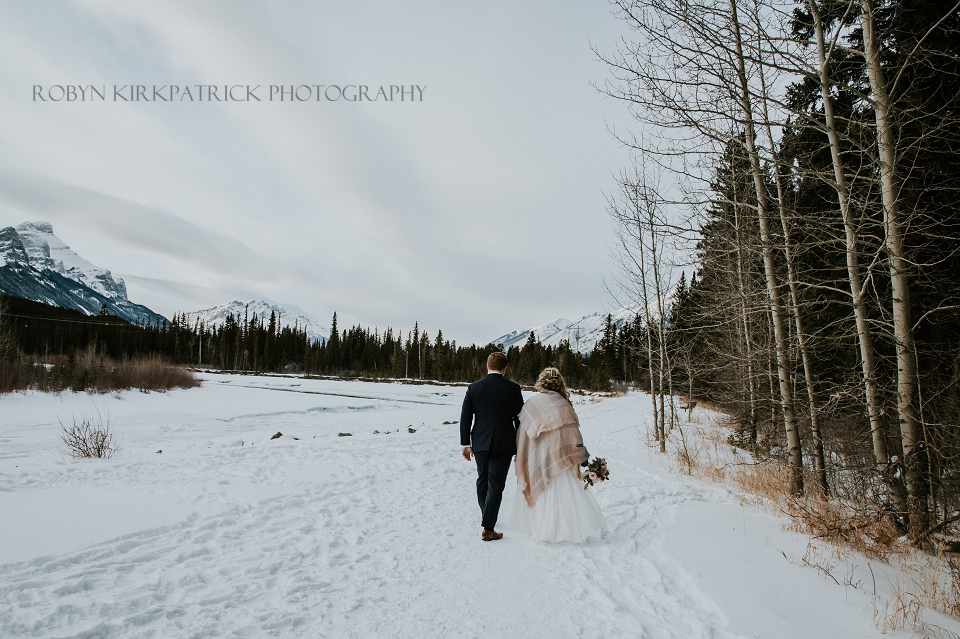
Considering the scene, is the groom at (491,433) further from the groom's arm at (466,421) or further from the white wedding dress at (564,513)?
the white wedding dress at (564,513)

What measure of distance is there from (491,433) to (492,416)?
7.2 inches

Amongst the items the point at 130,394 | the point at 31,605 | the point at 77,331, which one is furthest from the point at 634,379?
the point at 77,331

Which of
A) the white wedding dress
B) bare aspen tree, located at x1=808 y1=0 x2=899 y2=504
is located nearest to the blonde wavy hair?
the white wedding dress

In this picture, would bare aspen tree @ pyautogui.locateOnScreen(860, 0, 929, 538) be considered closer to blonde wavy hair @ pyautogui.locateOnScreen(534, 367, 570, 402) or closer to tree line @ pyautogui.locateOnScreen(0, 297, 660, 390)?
blonde wavy hair @ pyautogui.locateOnScreen(534, 367, 570, 402)

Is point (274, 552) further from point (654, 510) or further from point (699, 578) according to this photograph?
point (654, 510)

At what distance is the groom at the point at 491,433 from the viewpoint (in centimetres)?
468

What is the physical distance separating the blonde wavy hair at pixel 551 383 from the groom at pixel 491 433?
27 cm

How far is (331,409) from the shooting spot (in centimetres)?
2247

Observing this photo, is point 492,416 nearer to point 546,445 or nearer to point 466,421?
point 466,421

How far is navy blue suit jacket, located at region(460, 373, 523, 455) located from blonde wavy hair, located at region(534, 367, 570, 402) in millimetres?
273

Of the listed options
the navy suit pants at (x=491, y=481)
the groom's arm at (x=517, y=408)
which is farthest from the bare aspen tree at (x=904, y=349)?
the navy suit pants at (x=491, y=481)

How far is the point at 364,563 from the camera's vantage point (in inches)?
155

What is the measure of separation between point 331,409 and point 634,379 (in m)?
51.1

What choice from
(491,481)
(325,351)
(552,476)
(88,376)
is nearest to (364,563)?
(491,481)
